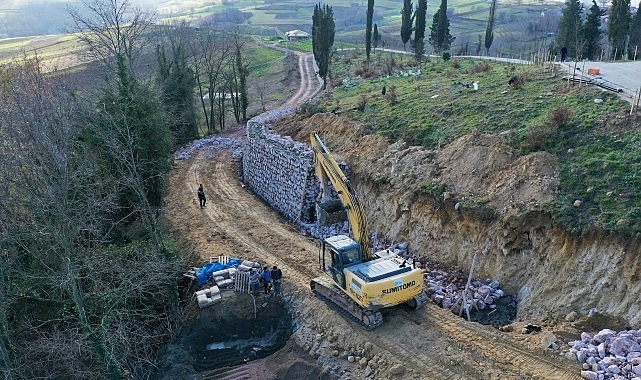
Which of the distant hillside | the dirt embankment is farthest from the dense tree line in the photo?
the distant hillside

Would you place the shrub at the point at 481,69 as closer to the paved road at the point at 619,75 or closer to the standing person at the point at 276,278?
the paved road at the point at 619,75

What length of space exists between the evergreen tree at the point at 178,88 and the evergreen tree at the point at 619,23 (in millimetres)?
33808

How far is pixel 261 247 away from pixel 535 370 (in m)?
12.5

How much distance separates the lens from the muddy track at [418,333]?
13078mm

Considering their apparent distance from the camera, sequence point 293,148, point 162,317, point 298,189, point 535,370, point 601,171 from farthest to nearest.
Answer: point 293,148 → point 298,189 → point 162,317 → point 601,171 → point 535,370

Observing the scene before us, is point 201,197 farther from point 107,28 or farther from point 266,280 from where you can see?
point 266,280

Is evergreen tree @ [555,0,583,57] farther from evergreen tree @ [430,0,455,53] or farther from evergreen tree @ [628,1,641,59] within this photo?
evergreen tree @ [430,0,455,53]

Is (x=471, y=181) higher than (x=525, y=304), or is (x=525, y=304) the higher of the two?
(x=471, y=181)

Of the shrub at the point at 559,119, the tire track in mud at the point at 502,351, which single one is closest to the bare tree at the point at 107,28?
the tire track in mud at the point at 502,351

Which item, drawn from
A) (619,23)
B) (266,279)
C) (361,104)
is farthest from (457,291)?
(619,23)

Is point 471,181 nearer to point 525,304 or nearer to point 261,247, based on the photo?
point 525,304

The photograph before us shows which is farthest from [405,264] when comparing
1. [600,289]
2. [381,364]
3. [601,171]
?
[601,171]

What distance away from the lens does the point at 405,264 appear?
15.3 meters

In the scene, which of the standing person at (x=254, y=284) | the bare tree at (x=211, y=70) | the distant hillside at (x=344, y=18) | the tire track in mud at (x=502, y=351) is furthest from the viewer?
the distant hillside at (x=344, y=18)
